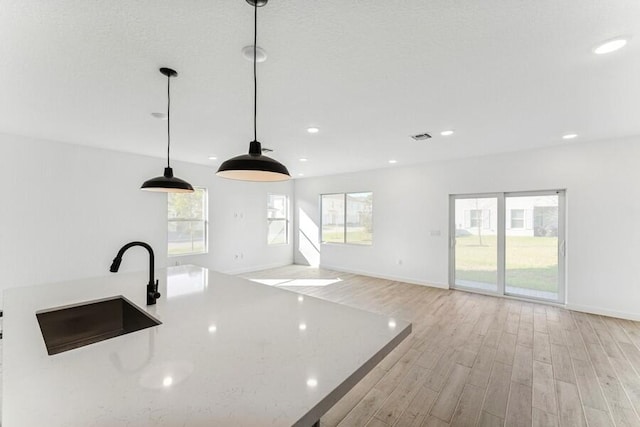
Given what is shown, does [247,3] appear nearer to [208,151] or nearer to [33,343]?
[33,343]

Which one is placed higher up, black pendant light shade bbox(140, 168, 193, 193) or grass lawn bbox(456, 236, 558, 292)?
black pendant light shade bbox(140, 168, 193, 193)

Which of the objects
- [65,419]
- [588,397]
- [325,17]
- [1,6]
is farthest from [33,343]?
[588,397]

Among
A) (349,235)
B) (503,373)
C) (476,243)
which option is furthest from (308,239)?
(503,373)

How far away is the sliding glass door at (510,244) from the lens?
4465 millimetres

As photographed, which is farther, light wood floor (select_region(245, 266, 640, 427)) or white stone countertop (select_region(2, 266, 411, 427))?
light wood floor (select_region(245, 266, 640, 427))

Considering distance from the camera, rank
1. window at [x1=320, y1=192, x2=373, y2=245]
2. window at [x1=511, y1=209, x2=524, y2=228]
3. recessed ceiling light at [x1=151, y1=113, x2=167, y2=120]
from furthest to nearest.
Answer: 1. window at [x1=320, y1=192, x2=373, y2=245]
2. window at [x1=511, y1=209, x2=524, y2=228]
3. recessed ceiling light at [x1=151, y1=113, x2=167, y2=120]

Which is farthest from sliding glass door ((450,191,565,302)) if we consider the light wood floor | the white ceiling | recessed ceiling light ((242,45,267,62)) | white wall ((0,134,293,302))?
white wall ((0,134,293,302))

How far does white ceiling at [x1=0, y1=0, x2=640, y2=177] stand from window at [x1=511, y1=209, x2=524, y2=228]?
4.71 feet

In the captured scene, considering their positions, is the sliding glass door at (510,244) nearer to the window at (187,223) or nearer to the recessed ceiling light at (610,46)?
the recessed ceiling light at (610,46)

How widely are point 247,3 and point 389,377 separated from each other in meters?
2.99

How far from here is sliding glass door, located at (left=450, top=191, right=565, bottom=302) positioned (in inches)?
176

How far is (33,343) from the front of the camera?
3.84 feet

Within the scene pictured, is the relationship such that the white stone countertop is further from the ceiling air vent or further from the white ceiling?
the ceiling air vent

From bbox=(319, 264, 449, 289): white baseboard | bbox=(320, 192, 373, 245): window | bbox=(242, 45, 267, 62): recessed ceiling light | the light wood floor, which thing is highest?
bbox=(242, 45, 267, 62): recessed ceiling light
